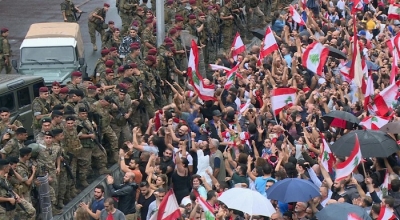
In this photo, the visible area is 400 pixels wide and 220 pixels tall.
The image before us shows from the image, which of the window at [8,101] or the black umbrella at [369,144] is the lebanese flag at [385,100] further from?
the window at [8,101]

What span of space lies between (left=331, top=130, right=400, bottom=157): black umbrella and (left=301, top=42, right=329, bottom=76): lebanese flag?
4.09 metres

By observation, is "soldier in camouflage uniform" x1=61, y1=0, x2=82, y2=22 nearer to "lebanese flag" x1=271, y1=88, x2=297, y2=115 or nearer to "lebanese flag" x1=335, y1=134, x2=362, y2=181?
"lebanese flag" x1=271, y1=88, x2=297, y2=115

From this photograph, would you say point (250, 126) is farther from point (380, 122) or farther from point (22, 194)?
point (22, 194)

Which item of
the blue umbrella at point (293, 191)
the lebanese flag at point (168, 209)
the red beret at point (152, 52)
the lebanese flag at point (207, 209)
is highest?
the blue umbrella at point (293, 191)

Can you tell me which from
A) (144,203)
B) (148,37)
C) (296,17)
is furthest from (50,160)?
(296,17)

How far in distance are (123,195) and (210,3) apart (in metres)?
12.3

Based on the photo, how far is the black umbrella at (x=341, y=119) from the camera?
15422 mm

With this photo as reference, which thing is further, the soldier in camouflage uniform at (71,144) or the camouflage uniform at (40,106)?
the camouflage uniform at (40,106)

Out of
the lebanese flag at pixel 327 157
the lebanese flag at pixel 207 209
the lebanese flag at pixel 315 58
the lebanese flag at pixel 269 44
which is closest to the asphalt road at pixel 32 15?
the lebanese flag at pixel 269 44

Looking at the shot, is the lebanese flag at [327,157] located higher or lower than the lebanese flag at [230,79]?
higher

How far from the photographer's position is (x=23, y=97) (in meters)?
18.1

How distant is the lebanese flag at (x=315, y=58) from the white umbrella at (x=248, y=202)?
20.8ft

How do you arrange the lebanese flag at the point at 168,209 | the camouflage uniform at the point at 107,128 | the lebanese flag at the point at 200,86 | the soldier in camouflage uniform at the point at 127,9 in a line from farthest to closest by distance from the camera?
1. the soldier in camouflage uniform at the point at 127,9
2. the lebanese flag at the point at 200,86
3. the camouflage uniform at the point at 107,128
4. the lebanese flag at the point at 168,209

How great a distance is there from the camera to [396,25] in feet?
78.7
